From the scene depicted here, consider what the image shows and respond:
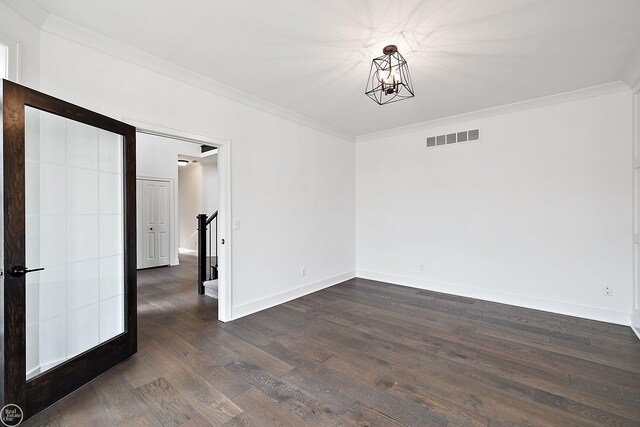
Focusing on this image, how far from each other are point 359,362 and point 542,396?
1367 mm

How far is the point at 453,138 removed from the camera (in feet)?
14.9

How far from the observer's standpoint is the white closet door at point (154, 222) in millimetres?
6473

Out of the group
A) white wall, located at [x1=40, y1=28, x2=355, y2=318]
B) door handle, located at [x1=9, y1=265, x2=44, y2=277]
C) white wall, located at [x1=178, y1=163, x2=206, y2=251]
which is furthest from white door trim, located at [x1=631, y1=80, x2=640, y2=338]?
white wall, located at [x1=178, y1=163, x2=206, y2=251]

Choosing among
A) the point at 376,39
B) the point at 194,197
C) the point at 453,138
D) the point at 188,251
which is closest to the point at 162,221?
the point at 188,251

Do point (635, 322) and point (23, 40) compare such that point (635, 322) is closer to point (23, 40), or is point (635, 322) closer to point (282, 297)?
point (282, 297)

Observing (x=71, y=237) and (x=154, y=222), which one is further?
(x=154, y=222)

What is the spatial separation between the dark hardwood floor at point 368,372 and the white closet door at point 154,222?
10.3 feet

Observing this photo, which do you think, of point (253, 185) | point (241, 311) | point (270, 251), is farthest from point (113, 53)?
point (241, 311)

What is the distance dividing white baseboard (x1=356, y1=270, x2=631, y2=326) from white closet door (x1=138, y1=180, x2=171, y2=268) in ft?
16.8

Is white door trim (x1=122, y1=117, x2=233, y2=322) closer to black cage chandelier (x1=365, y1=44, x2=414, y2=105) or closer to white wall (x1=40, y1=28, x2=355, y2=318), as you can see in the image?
white wall (x1=40, y1=28, x2=355, y2=318)

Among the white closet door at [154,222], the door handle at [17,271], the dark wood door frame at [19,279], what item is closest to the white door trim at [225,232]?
the dark wood door frame at [19,279]

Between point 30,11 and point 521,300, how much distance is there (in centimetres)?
598

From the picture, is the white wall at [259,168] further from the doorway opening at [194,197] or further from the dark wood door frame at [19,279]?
the doorway opening at [194,197]

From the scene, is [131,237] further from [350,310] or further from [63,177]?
[350,310]
